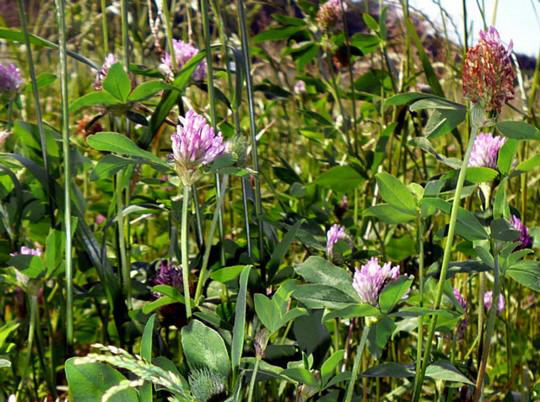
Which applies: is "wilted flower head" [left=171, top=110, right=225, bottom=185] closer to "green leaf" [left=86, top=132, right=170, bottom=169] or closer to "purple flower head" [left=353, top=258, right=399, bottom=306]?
"green leaf" [left=86, top=132, right=170, bottom=169]

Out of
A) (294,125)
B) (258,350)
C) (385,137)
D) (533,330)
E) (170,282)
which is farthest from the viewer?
(294,125)

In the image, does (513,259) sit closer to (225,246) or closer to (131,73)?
(225,246)

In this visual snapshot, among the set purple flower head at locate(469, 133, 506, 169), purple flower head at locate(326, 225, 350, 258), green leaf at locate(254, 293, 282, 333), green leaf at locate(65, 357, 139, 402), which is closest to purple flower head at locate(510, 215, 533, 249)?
purple flower head at locate(469, 133, 506, 169)

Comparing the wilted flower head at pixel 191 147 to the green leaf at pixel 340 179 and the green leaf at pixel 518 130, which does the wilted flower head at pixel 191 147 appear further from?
the green leaf at pixel 340 179

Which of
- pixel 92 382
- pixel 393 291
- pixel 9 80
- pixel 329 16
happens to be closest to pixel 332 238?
pixel 393 291

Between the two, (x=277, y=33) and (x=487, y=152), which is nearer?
(x=487, y=152)

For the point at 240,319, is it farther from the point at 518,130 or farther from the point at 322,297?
the point at 518,130

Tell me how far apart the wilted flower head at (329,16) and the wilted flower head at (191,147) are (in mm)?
659

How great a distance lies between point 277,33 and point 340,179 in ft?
0.94

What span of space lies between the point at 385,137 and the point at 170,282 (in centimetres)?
41

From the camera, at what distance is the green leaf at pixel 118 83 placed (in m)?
0.61

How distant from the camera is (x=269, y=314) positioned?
1.65ft

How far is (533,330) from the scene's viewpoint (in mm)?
1101

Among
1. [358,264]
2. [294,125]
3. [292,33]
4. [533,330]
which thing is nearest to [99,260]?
[358,264]
